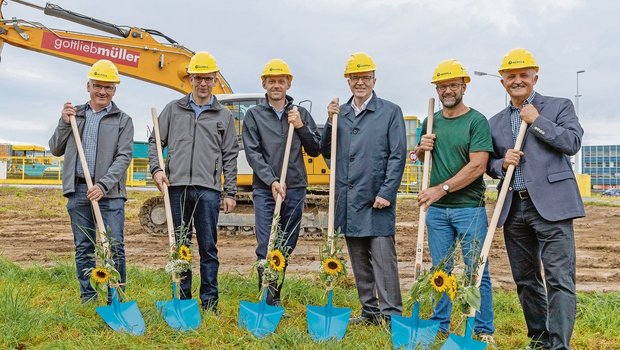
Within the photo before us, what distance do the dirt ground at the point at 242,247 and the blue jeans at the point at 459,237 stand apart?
2606 mm

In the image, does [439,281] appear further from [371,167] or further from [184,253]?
[184,253]

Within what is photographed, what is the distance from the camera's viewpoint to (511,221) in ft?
13.0

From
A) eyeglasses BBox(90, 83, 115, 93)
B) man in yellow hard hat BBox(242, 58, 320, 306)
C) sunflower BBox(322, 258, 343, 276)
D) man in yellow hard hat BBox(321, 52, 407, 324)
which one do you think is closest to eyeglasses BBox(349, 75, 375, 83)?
man in yellow hard hat BBox(321, 52, 407, 324)

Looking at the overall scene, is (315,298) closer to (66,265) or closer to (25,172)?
(66,265)

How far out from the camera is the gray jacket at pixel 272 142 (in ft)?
15.9

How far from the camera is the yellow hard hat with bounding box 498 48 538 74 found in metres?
3.83

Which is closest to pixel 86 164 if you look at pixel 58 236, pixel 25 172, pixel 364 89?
pixel 364 89

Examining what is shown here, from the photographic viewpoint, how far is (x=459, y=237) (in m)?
4.09

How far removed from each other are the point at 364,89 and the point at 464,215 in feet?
4.31

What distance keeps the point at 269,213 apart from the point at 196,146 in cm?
85

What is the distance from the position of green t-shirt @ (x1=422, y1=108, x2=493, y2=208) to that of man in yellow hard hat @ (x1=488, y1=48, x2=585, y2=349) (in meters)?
0.16

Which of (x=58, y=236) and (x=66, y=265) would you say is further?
(x=58, y=236)

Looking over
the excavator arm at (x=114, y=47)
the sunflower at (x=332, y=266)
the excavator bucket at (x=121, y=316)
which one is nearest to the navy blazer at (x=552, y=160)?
the sunflower at (x=332, y=266)

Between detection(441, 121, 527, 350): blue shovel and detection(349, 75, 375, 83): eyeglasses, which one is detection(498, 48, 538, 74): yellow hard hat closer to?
detection(441, 121, 527, 350): blue shovel
